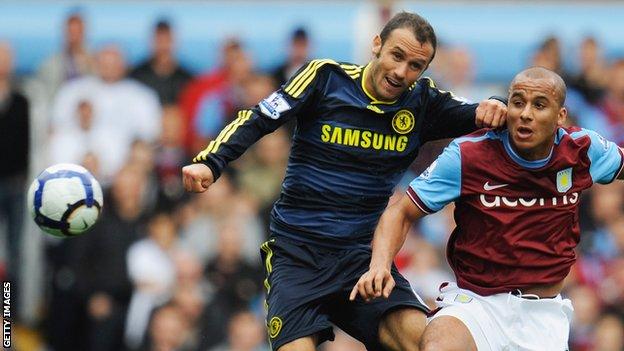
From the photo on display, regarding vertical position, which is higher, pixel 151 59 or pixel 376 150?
pixel 376 150

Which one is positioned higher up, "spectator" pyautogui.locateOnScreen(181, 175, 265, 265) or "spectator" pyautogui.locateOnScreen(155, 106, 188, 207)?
"spectator" pyautogui.locateOnScreen(155, 106, 188, 207)

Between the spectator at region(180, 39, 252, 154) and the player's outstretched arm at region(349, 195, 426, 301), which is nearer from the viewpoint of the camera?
the player's outstretched arm at region(349, 195, 426, 301)

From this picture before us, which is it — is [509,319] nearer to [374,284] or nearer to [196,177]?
[374,284]

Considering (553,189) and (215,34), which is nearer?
(553,189)

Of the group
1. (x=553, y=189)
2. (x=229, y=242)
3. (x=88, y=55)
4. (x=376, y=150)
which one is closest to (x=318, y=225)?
(x=376, y=150)

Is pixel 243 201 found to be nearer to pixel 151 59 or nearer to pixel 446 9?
pixel 151 59

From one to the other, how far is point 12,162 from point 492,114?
7.36 m

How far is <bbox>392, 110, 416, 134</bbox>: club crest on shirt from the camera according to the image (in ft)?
28.6

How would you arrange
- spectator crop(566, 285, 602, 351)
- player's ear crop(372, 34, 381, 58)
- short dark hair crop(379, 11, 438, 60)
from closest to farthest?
1. short dark hair crop(379, 11, 438, 60)
2. player's ear crop(372, 34, 381, 58)
3. spectator crop(566, 285, 602, 351)

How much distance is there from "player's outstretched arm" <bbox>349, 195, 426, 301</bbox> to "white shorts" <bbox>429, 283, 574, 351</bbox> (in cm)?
46

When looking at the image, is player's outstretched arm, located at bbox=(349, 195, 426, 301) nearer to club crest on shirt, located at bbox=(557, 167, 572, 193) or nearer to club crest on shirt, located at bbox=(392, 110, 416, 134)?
club crest on shirt, located at bbox=(392, 110, 416, 134)

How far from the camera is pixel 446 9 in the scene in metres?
14.9

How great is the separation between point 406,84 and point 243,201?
5.83 m

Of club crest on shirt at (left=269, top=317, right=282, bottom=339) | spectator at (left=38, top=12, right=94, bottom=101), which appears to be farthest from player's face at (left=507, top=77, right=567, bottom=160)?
spectator at (left=38, top=12, right=94, bottom=101)
